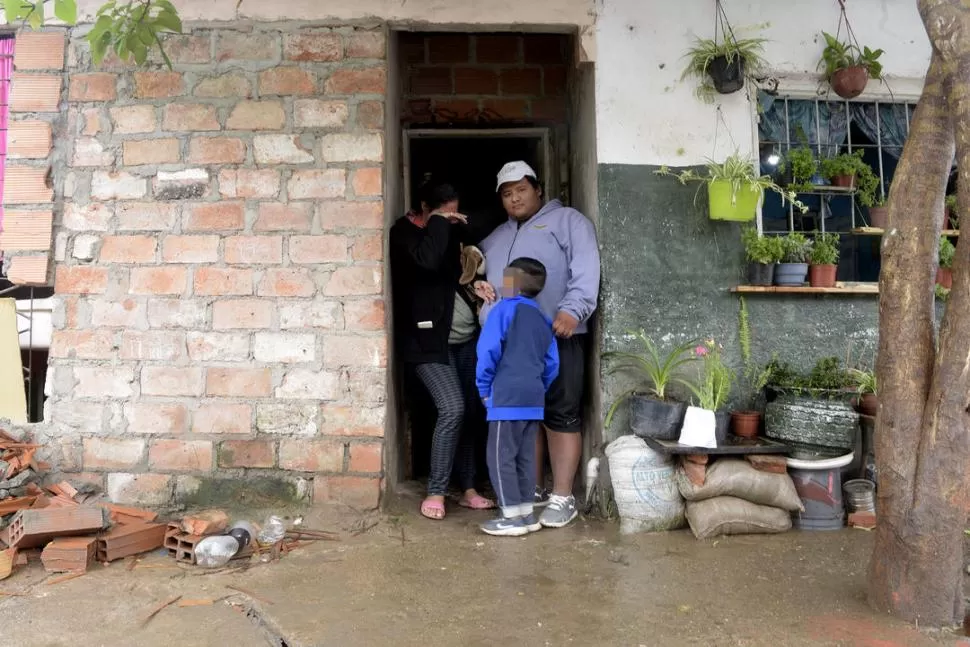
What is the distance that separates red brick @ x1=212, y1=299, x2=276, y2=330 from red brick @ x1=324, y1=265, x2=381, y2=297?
34 centimetres

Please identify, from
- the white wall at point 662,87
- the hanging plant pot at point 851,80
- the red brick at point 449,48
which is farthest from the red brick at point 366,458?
the hanging plant pot at point 851,80

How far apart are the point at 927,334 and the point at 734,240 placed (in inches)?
61.7

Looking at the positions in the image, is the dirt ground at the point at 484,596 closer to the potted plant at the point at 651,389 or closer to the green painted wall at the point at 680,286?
the potted plant at the point at 651,389

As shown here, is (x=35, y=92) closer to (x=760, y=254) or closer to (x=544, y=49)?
(x=544, y=49)

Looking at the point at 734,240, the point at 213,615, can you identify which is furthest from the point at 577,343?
the point at 213,615

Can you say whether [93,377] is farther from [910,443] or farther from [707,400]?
[910,443]

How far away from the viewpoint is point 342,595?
9.27ft

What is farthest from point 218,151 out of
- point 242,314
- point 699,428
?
point 699,428

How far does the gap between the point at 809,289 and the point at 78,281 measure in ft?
13.2

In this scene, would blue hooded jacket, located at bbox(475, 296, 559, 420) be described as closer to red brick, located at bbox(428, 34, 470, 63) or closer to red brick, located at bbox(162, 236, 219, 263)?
red brick, located at bbox(162, 236, 219, 263)

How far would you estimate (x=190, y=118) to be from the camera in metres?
3.84

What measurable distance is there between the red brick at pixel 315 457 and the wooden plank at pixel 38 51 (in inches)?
97.9

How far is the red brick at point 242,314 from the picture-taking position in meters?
3.78

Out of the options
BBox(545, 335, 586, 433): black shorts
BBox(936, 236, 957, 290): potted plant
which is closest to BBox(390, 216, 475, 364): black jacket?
BBox(545, 335, 586, 433): black shorts
